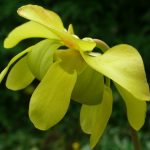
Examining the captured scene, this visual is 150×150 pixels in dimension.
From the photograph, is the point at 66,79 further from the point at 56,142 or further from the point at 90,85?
the point at 56,142

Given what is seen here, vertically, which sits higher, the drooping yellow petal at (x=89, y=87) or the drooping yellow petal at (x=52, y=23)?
the drooping yellow petal at (x=52, y=23)

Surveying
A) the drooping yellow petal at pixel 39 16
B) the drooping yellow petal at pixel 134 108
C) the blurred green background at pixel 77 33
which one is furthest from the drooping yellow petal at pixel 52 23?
the blurred green background at pixel 77 33

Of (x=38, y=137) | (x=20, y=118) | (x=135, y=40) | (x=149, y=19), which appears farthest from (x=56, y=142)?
(x=149, y=19)

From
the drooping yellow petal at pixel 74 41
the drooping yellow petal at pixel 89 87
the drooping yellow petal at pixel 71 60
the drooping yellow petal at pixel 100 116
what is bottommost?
the drooping yellow petal at pixel 100 116

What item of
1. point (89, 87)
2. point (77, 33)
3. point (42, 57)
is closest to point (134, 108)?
point (89, 87)

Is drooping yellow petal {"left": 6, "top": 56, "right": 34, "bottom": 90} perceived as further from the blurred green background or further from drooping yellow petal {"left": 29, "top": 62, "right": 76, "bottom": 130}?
the blurred green background

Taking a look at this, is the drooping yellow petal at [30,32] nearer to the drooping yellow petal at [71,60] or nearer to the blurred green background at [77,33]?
the drooping yellow petal at [71,60]

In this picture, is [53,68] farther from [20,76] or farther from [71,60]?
[20,76]
